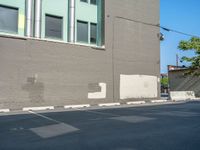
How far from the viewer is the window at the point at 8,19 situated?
1773 centimetres

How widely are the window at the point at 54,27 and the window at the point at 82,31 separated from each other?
145cm

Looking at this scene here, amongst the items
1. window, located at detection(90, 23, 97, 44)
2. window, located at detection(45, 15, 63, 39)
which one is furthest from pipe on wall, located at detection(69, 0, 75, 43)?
window, located at detection(90, 23, 97, 44)

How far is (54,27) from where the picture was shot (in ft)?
65.1

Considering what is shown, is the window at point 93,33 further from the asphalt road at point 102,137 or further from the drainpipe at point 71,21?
the asphalt road at point 102,137

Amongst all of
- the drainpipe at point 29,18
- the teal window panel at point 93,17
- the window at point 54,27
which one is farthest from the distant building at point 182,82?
the drainpipe at point 29,18

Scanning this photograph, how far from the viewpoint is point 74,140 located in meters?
7.20

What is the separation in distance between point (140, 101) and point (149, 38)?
6.01 metres

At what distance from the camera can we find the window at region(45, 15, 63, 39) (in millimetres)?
19516

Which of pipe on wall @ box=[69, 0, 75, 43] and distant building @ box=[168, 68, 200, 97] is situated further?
distant building @ box=[168, 68, 200, 97]

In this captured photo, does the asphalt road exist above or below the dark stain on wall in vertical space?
below

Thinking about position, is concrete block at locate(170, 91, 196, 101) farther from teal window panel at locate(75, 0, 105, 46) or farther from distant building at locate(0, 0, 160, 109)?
teal window panel at locate(75, 0, 105, 46)

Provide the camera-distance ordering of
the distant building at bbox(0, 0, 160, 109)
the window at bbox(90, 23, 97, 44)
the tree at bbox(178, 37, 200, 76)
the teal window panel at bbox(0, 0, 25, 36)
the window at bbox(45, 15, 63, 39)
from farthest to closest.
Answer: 1. the tree at bbox(178, 37, 200, 76)
2. the window at bbox(90, 23, 97, 44)
3. the window at bbox(45, 15, 63, 39)
4. the teal window panel at bbox(0, 0, 25, 36)
5. the distant building at bbox(0, 0, 160, 109)

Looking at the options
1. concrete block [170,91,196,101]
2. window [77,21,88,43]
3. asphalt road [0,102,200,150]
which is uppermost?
window [77,21,88,43]

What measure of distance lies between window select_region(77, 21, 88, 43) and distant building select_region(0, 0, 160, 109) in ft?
0.23
